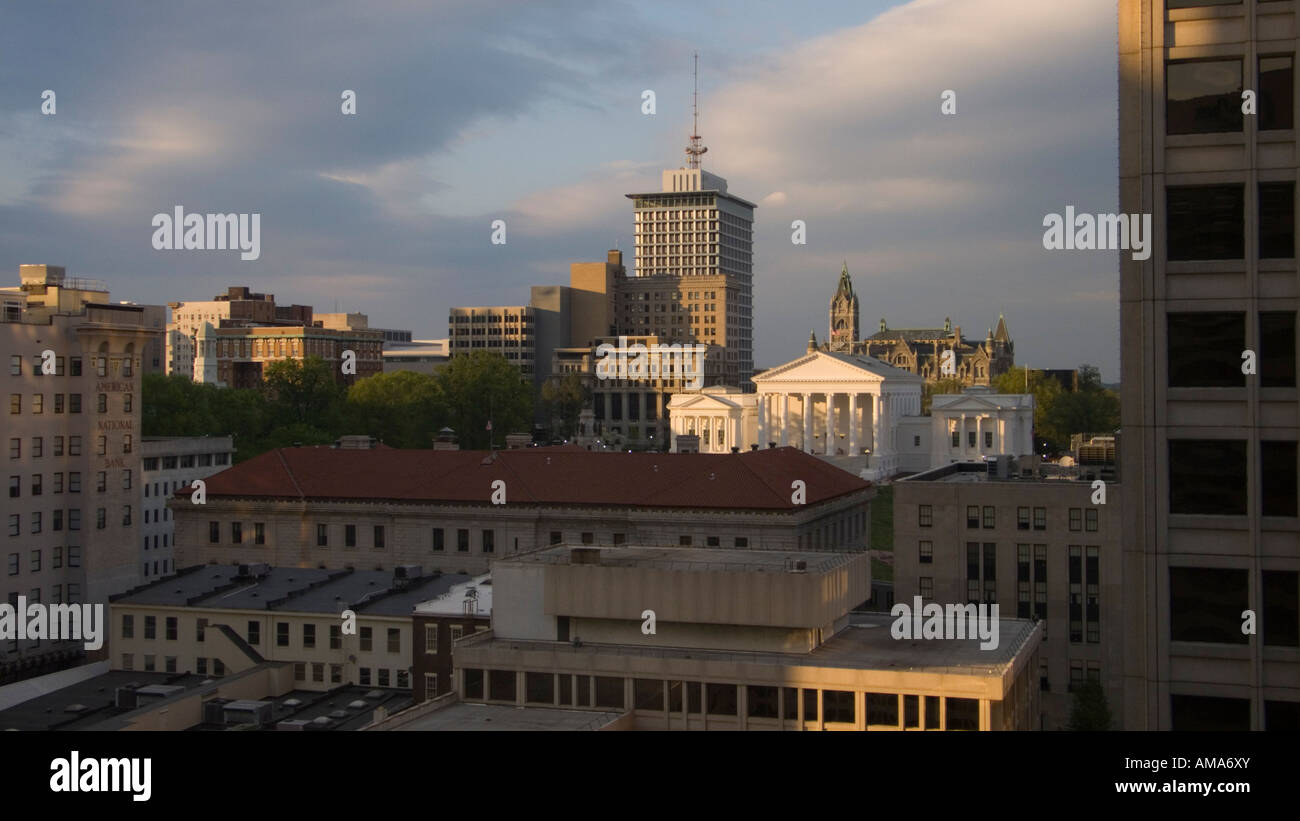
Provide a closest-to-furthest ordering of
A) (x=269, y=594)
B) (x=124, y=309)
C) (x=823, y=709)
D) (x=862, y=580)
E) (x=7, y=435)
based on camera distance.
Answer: (x=823, y=709), (x=862, y=580), (x=269, y=594), (x=7, y=435), (x=124, y=309)

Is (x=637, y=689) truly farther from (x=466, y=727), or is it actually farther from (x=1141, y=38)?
(x=1141, y=38)

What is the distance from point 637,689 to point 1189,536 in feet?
60.0

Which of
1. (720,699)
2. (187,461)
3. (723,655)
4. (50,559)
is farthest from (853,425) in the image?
(720,699)

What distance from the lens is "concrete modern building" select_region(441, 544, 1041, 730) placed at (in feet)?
108

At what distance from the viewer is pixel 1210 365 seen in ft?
66.2

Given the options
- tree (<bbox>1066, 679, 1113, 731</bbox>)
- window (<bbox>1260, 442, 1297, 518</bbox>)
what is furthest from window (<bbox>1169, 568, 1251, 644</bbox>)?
tree (<bbox>1066, 679, 1113, 731</bbox>)

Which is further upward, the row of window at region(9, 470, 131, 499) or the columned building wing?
the columned building wing

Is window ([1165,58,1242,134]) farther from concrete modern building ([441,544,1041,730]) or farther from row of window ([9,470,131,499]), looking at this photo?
row of window ([9,470,131,499])

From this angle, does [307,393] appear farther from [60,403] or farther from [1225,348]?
[1225,348]

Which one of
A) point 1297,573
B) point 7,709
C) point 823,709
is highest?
point 1297,573

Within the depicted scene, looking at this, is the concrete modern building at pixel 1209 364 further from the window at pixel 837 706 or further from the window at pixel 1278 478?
the window at pixel 837 706

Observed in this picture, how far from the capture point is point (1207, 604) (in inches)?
784

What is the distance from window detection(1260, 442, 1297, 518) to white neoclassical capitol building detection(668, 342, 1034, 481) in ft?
414

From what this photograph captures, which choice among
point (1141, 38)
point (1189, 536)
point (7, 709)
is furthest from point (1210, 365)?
point (7, 709)
